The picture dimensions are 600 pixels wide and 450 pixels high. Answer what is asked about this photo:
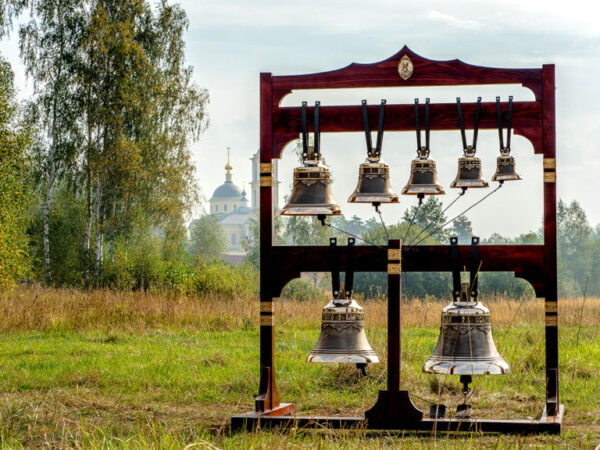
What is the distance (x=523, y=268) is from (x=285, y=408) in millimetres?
2164

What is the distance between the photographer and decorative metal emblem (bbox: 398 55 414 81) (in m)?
6.21

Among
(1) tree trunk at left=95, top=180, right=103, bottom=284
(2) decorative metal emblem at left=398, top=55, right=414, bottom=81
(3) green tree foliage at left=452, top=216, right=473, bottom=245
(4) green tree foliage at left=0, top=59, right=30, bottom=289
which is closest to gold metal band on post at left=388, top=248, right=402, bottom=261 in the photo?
(2) decorative metal emblem at left=398, top=55, right=414, bottom=81

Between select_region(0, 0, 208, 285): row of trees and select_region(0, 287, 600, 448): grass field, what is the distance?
1051 centimetres

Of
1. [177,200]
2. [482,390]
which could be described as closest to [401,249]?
[482,390]

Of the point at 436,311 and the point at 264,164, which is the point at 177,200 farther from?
the point at 264,164

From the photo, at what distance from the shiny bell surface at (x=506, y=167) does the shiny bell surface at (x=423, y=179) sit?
550 millimetres

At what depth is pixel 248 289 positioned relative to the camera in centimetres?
2305

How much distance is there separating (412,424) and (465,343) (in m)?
0.78

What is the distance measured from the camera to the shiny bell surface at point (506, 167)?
627cm

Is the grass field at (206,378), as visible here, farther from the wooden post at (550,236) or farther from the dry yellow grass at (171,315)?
the wooden post at (550,236)

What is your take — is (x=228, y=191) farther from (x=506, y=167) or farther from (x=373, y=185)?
(x=373, y=185)

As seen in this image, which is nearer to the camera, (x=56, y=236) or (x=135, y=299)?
(x=135, y=299)

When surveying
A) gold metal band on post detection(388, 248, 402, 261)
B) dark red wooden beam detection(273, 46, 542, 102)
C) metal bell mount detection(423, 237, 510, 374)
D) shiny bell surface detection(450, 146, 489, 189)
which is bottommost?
metal bell mount detection(423, 237, 510, 374)

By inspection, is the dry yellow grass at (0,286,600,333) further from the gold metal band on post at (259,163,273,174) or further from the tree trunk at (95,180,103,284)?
the tree trunk at (95,180,103,284)
